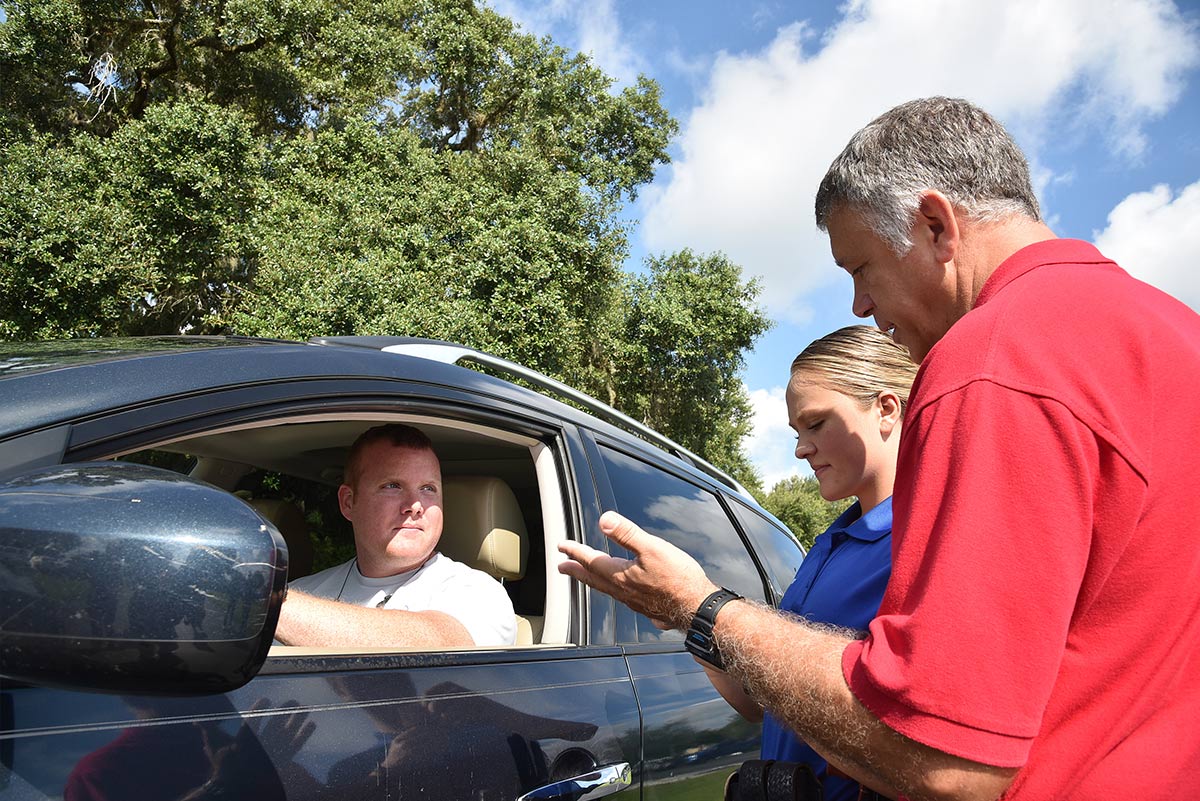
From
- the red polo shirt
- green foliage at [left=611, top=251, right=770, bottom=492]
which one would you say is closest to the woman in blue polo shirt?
the red polo shirt

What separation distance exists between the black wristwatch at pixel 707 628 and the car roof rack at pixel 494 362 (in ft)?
3.06

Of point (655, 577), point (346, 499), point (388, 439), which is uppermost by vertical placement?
point (388, 439)

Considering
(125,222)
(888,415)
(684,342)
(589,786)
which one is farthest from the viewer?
(684,342)

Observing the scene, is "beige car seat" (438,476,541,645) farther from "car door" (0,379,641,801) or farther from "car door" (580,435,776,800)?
"car door" (0,379,641,801)

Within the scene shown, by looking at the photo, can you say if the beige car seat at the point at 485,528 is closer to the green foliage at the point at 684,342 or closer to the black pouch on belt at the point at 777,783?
the black pouch on belt at the point at 777,783

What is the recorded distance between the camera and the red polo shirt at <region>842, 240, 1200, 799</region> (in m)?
0.95

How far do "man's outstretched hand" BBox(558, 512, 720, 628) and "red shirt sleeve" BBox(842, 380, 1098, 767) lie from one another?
0.36 meters

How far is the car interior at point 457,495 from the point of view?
246 centimetres

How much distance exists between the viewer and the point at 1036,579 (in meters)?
0.95

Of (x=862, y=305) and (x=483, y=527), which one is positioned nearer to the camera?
(x=862, y=305)

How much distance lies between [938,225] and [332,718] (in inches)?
44.9

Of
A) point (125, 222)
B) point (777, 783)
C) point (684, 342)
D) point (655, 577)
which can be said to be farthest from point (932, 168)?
point (684, 342)

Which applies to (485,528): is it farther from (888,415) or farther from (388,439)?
(888,415)

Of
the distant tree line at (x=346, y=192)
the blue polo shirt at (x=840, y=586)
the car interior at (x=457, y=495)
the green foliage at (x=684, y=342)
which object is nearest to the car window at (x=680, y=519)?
the car interior at (x=457, y=495)
